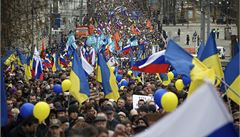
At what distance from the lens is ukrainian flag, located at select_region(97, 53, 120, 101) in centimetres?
1270

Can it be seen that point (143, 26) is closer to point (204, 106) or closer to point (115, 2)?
point (115, 2)

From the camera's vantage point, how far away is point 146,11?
74500mm

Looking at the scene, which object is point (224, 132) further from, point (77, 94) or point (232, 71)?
point (77, 94)

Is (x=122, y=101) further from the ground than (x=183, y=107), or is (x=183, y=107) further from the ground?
(x=183, y=107)

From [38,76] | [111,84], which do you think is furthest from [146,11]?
[111,84]

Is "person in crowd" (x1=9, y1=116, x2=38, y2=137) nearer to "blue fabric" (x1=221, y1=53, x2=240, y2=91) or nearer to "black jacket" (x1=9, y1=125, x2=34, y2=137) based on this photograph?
"black jacket" (x1=9, y1=125, x2=34, y2=137)

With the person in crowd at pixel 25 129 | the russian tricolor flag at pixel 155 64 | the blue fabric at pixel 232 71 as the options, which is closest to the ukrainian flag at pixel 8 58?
the russian tricolor flag at pixel 155 64

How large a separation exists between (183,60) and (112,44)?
27706 mm

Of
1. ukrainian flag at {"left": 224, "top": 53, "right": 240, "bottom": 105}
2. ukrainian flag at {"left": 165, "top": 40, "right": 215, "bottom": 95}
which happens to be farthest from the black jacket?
ukrainian flag at {"left": 224, "top": 53, "right": 240, "bottom": 105}

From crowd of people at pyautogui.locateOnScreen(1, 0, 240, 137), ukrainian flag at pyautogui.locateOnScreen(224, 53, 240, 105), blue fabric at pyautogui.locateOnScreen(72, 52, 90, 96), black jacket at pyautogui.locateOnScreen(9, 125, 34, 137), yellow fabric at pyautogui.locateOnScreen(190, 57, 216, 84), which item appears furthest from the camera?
blue fabric at pyautogui.locateOnScreen(72, 52, 90, 96)

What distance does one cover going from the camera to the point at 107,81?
42.9ft

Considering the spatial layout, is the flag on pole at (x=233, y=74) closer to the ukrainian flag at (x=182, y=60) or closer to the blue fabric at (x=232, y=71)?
the blue fabric at (x=232, y=71)

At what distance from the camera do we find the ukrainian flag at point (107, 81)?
12695 millimetres

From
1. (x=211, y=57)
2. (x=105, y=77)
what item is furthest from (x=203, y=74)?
(x=105, y=77)
